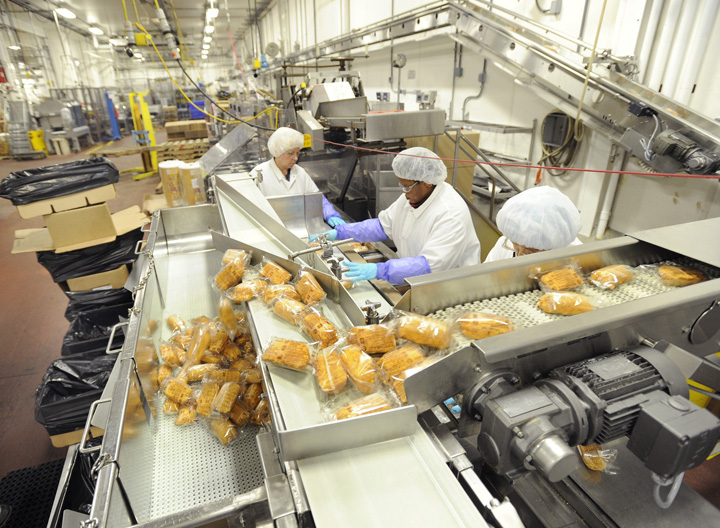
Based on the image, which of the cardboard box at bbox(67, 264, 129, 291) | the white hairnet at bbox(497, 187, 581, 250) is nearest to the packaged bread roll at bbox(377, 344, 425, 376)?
the white hairnet at bbox(497, 187, 581, 250)

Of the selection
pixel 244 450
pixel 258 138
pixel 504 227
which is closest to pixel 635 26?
pixel 504 227

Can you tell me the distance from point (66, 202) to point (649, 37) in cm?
463

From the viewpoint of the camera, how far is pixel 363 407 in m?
0.82

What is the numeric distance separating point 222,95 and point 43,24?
6.55 m

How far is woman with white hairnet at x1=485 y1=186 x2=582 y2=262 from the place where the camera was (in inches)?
60.5

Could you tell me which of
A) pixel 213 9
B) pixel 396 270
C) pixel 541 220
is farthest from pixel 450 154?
pixel 213 9

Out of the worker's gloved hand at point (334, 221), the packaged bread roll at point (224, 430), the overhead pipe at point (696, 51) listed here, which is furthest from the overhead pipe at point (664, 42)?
the packaged bread roll at point (224, 430)

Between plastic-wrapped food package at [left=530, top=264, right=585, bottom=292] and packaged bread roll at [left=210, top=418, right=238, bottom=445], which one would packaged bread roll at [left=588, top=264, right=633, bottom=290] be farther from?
packaged bread roll at [left=210, top=418, right=238, bottom=445]

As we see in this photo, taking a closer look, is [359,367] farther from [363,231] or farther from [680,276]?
[363,231]

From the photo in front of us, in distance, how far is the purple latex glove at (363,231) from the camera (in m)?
2.69

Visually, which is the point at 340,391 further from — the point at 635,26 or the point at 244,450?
the point at 635,26

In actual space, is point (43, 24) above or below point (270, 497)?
above

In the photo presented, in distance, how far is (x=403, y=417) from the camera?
2.62 feet

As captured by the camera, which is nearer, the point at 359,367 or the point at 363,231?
the point at 359,367
